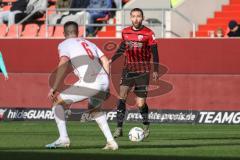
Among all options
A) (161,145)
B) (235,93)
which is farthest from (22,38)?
(161,145)

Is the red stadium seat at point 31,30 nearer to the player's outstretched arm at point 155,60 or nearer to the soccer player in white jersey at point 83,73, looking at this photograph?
the player's outstretched arm at point 155,60

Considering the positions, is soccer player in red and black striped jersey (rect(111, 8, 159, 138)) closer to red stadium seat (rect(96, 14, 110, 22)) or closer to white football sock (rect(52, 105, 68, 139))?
white football sock (rect(52, 105, 68, 139))

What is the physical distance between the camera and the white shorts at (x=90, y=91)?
13789 mm

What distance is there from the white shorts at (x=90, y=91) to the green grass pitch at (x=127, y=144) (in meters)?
0.81

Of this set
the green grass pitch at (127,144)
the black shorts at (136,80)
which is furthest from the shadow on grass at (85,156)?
the black shorts at (136,80)

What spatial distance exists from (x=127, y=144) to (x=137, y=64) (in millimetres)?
2707

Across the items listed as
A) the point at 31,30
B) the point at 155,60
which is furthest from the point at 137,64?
the point at 31,30

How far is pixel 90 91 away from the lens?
45.6 ft

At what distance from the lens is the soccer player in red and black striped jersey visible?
1761 centimetres

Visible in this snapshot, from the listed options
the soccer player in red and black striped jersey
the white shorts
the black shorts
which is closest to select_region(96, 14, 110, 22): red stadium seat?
the soccer player in red and black striped jersey

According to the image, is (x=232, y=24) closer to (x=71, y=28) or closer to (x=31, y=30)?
(x=31, y=30)

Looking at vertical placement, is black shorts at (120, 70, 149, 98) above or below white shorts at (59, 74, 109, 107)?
below

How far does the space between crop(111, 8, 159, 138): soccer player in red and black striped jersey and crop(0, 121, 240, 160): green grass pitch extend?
63 cm

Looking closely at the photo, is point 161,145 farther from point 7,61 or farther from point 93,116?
point 7,61
